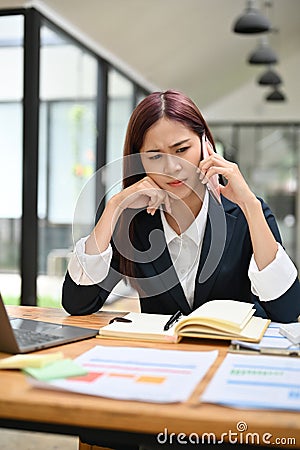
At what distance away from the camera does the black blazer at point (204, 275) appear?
1705 mm

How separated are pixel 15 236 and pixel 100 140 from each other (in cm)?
184

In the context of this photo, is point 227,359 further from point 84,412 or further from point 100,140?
point 100,140

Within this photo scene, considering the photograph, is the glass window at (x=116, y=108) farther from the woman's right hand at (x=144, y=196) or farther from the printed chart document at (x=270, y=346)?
the printed chart document at (x=270, y=346)

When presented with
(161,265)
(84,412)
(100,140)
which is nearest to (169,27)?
(100,140)

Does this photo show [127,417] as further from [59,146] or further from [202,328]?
[59,146]

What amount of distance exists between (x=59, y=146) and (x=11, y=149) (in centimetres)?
55

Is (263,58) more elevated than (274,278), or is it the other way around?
(263,58)

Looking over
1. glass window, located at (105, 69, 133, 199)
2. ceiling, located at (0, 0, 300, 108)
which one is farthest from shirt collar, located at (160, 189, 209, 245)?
glass window, located at (105, 69, 133, 199)

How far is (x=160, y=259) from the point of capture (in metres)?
1.75

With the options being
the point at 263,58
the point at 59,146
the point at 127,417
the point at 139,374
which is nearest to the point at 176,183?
the point at 139,374

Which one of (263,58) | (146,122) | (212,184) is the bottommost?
(212,184)

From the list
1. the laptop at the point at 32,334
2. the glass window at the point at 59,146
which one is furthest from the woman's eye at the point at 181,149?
the glass window at the point at 59,146

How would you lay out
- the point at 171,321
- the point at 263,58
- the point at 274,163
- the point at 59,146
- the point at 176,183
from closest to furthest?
the point at 171,321 < the point at 176,183 < the point at 59,146 < the point at 263,58 < the point at 274,163

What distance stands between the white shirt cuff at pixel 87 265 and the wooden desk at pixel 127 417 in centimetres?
73
